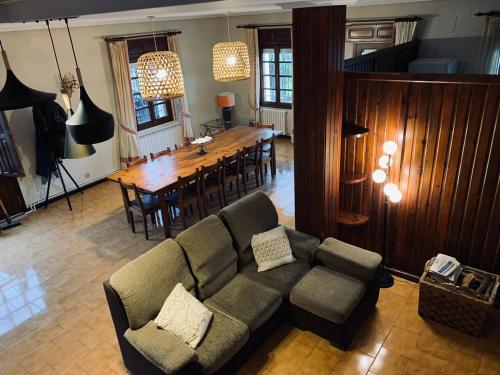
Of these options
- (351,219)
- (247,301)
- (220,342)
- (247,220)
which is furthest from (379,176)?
(220,342)

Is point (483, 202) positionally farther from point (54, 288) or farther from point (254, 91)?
point (254, 91)

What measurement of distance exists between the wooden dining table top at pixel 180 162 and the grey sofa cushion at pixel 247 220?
1.37 m

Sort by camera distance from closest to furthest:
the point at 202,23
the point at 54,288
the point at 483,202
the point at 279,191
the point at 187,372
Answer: the point at 187,372, the point at 483,202, the point at 54,288, the point at 279,191, the point at 202,23

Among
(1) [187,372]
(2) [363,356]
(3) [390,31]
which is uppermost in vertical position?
(3) [390,31]

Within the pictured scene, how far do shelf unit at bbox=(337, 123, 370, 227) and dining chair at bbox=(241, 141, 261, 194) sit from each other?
210 cm

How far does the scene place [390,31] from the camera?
623 cm

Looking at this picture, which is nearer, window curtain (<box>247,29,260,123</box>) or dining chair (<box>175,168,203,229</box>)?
dining chair (<box>175,168,203,229</box>)

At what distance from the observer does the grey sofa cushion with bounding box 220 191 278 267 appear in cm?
357

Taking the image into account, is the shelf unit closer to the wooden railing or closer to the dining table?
the wooden railing

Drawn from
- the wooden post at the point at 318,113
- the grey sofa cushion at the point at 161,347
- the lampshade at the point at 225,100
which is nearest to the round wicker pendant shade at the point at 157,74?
the wooden post at the point at 318,113

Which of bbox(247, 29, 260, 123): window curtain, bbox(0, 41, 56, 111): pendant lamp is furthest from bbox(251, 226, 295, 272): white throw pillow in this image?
bbox(247, 29, 260, 123): window curtain

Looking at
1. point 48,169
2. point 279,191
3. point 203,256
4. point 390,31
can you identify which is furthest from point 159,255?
point 390,31

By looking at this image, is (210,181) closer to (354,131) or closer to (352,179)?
(352,179)

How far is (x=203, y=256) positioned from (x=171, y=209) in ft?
8.21
